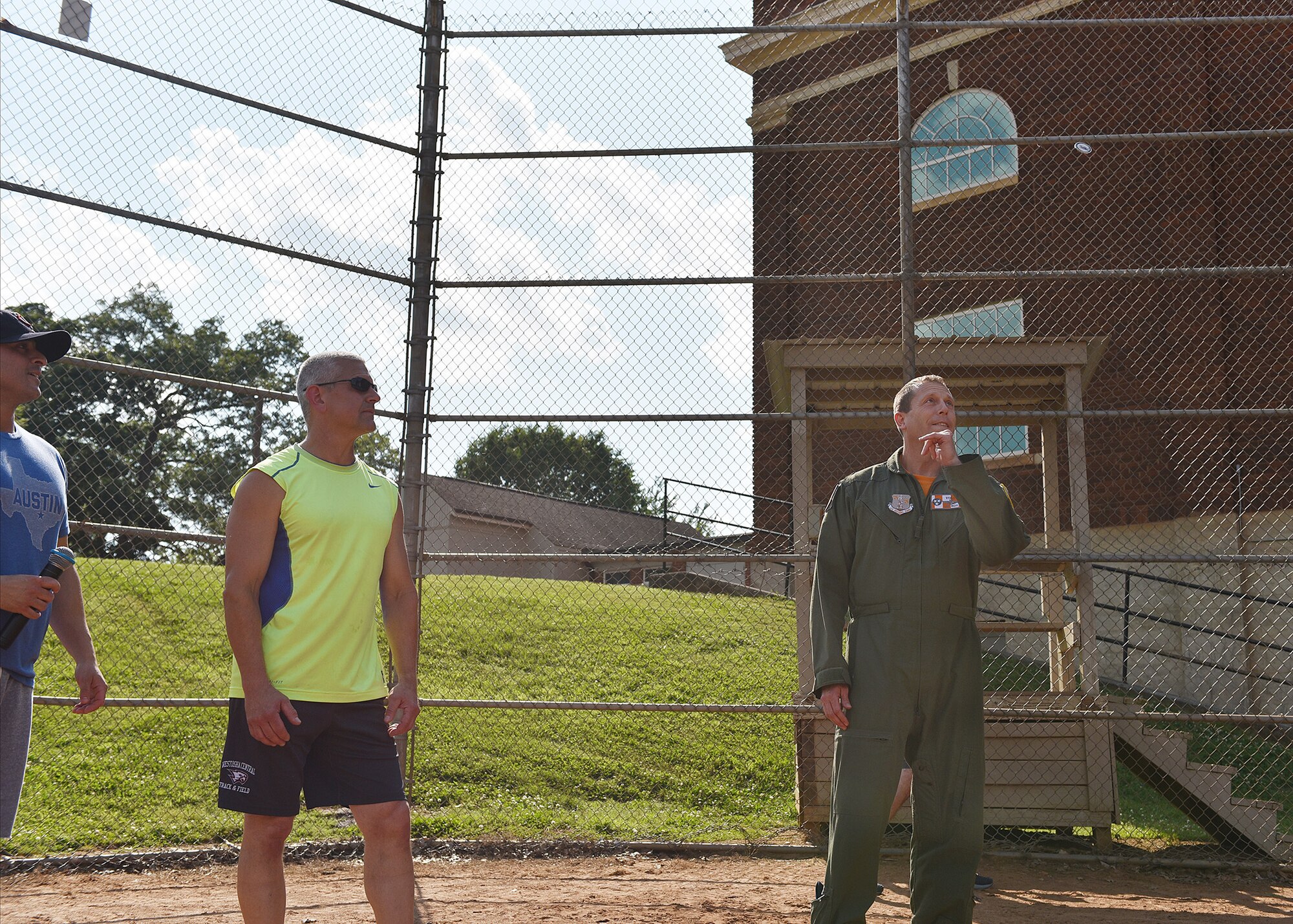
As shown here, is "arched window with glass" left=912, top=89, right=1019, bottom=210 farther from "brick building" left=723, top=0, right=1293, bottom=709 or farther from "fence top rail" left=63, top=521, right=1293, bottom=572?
"fence top rail" left=63, top=521, right=1293, bottom=572

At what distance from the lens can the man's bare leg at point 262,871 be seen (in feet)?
11.0

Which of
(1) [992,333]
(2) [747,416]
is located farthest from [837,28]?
(1) [992,333]

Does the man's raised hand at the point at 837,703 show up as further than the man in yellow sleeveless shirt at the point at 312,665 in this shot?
Yes

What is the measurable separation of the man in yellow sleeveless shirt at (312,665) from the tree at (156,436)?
2.09 m

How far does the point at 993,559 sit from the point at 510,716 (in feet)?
24.4

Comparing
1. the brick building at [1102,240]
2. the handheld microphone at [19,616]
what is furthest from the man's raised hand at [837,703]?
the brick building at [1102,240]

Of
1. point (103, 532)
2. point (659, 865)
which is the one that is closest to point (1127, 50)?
point (659, 865)

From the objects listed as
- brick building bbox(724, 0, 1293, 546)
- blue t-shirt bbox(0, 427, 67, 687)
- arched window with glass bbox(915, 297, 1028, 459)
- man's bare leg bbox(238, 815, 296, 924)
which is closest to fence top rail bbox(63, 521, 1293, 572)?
blue t-shirt bbox(0, 427, 67, 687)

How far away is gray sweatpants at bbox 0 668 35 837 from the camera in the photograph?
3.15 m

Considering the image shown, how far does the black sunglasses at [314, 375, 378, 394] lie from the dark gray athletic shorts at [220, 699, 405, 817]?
41.4 inches

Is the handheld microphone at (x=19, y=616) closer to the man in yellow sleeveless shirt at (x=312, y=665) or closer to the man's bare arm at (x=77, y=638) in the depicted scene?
the man's bare arm at (x=77, y=638)

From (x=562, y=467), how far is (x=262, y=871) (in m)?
6.15

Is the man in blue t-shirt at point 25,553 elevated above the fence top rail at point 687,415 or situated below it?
below

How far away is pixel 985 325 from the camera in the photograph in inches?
565
